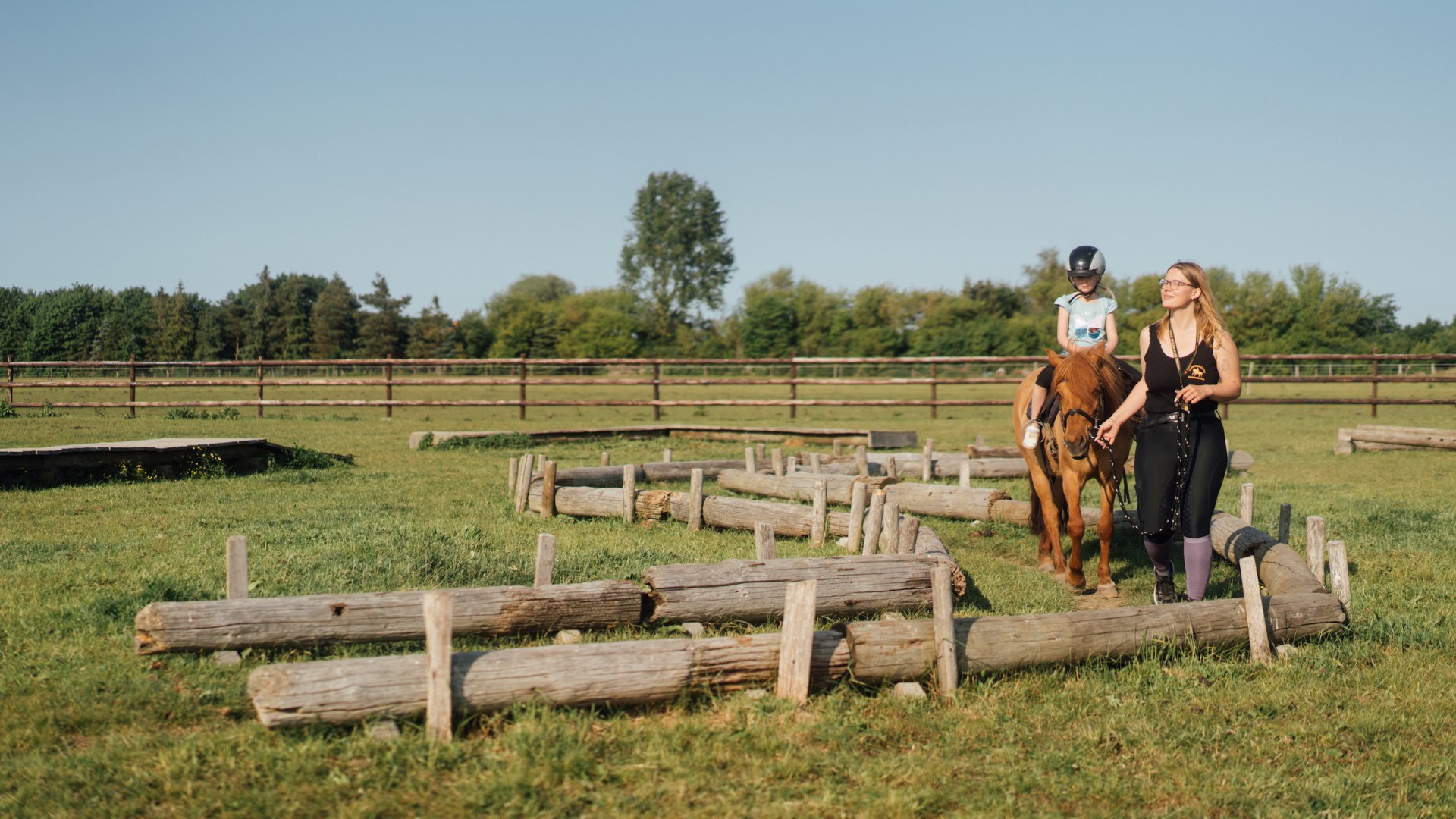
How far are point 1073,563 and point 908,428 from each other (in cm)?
1581

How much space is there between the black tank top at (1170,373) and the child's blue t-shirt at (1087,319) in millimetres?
1415

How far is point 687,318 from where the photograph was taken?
80000mm

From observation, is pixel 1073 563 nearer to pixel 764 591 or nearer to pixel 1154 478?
pixel 1154 478

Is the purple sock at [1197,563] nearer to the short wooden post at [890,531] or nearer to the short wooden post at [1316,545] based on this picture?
the short wooden post at [1316,545]

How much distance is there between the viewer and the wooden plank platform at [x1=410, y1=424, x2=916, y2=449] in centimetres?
1778

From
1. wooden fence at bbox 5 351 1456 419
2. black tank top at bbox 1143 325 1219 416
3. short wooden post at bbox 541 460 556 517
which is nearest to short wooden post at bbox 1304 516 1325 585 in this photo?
black tank top at bbox 1143 325 1219 416

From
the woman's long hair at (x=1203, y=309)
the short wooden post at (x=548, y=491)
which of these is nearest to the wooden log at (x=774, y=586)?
the woman's long hair at (x=1203, y=309)

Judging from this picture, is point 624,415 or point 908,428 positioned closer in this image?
point 908,428

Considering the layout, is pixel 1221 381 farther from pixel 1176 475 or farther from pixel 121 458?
pixel 121 458

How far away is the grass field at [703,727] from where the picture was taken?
377 centimetres

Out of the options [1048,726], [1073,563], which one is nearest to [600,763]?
[1048,726]

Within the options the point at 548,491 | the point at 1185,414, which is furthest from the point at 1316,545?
the point at 548,491

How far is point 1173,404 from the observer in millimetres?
6082

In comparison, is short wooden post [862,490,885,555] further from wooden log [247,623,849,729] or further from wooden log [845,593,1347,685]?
wooden log [247,623,849,729]
